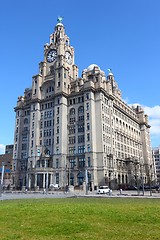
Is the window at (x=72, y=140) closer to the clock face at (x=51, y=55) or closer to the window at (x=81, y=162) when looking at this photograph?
the window at (x=81, y=162)

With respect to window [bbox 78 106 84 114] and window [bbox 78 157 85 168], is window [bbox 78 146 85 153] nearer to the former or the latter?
window [bbox 78 157 85 168]

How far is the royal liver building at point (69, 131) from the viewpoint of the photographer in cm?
8662

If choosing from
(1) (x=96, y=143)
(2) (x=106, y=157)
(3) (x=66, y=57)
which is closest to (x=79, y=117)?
(1) (x=96, y=143)

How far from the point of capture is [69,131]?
9444 centimetres

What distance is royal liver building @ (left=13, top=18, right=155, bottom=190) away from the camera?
86.6 meters

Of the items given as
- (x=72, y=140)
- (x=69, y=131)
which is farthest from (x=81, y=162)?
(x=69, y=131)

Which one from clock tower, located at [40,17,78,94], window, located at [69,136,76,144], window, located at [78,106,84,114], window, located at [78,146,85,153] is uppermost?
A: clock tower, located at [40,17,78,94]

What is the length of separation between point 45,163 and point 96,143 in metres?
22.0

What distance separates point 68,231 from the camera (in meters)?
10.3

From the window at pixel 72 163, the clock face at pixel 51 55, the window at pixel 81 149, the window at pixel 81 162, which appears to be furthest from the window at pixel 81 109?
the clock face at pixel 51 55

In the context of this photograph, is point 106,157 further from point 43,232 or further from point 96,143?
point 43,232

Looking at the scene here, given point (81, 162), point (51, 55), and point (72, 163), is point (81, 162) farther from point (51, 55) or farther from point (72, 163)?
point (51, 55)

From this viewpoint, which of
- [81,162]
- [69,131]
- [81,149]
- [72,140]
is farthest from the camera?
[69,131]

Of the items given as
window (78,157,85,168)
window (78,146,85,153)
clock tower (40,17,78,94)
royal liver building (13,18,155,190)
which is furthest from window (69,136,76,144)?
clock tower (40,17,78,94)
